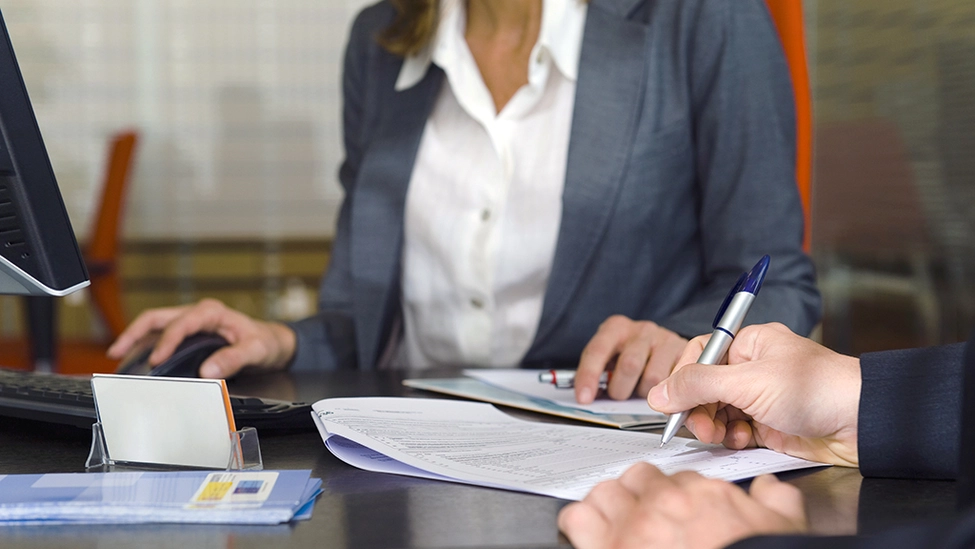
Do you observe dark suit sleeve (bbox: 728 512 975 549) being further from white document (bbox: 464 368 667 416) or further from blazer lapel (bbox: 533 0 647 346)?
blazer lapel (bbox: 533 0 647 346)

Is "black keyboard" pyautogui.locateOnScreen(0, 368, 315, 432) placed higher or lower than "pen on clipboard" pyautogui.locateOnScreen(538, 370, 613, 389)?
higher

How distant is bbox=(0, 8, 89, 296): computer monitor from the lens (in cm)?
63

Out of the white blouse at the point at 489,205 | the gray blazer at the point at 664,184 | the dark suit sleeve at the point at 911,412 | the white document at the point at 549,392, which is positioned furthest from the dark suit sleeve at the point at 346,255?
the dark suit sleeve at the point at 911,412

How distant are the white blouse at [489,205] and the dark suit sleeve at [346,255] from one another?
0.37 feet

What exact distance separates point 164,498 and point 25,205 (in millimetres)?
244

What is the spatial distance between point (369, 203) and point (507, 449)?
0.80 m

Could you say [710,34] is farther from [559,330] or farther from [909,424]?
[909,424]

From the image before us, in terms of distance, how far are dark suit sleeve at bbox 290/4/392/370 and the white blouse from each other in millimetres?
112

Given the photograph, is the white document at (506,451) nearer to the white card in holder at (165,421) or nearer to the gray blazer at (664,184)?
the white card in holder at (165,421)

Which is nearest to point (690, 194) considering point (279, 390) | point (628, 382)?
point (628, 382)

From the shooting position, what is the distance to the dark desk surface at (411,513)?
477 millimetres

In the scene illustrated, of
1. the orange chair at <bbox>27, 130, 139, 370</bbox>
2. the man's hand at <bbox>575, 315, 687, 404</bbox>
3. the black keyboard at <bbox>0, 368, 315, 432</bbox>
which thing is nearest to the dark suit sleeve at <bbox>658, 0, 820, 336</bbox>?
the man's hand at <bbox>575, 315, 687, 404</bbox>

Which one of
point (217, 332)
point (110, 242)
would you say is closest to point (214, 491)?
point (217, 332)

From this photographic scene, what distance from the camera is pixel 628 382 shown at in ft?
2.97
